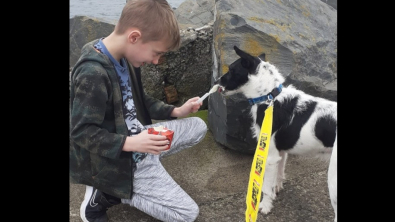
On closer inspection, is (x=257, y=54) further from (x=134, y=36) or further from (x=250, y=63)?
(x=134, y=36)

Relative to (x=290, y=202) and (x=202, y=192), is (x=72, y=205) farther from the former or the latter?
(x=290, y=202)

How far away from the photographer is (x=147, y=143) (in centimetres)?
234

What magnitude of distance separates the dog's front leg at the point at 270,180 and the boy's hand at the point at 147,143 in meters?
1.03

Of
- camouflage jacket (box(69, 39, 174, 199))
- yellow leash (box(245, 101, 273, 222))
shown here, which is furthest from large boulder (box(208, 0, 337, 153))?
camouflage jacket (box(69, 39, 174, 199))

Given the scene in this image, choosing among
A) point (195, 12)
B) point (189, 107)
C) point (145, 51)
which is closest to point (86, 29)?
point (195, 12)

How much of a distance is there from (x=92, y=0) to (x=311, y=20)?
9.96 feet

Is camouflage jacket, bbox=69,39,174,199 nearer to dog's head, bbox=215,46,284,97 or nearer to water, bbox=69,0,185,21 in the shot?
dog's head, bbox=215,46,284,97

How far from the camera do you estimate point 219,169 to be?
11.5ft

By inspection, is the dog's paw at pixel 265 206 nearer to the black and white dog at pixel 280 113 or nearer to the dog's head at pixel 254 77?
the black and white dog at pixel 280 113

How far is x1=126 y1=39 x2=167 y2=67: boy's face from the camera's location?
8.13 feet

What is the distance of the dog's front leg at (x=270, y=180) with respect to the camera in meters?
3.01

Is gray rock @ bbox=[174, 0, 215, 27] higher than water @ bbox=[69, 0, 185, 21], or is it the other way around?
water @ bbox=[69, 0, 185, 21]

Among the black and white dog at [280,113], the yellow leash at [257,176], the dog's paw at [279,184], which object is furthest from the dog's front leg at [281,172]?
the yellow leash at [257,176]
